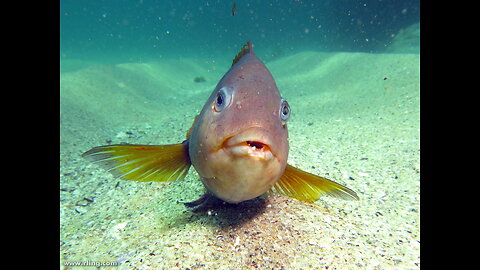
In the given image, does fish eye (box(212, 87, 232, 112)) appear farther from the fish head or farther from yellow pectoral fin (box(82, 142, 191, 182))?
yellow pectoral fin (box(82, 142, 191, 182))

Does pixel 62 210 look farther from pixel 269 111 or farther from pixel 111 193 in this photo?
pixel 269 111

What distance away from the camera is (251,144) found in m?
1.63

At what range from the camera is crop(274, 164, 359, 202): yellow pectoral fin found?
2.32 metres

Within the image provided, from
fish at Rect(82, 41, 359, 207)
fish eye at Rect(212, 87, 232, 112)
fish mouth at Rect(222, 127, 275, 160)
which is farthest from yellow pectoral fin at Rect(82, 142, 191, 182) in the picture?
fish mouth at Rect(222, 127, 275, 160)

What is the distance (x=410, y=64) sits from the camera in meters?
7.96

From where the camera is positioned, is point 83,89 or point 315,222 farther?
point 83,89

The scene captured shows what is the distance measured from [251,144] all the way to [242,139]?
83mm

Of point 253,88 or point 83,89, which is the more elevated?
point 83,89

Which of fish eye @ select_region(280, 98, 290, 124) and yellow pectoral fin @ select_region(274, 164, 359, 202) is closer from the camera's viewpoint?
fish eye @ select_region(280, 98, 290, 124)

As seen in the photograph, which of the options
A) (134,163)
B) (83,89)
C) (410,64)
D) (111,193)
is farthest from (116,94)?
(410,64)

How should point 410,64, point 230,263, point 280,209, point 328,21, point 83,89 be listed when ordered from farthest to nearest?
1. point 328,21
2. point 83,89
3. point 410,64
4. point 280,209
5. point 230,263

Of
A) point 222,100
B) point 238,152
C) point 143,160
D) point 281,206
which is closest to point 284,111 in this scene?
point 222,100

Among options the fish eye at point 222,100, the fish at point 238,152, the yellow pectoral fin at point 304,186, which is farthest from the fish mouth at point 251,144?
the yellow pectoral fin at point 304,186

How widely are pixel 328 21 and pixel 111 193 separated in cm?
1982
